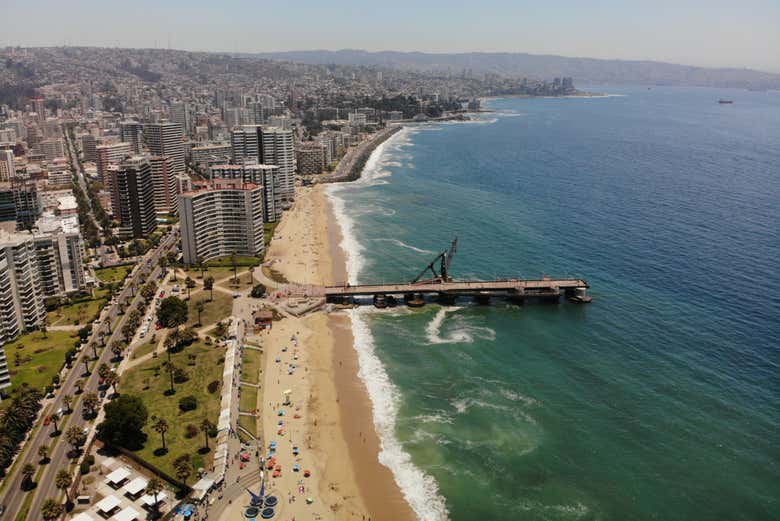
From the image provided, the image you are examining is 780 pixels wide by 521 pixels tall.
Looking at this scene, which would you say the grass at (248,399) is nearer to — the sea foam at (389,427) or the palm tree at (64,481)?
the sea foam at (389,427)

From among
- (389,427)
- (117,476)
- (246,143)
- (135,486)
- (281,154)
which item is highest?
(246,143)

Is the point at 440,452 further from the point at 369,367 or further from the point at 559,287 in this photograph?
the point at 559,287

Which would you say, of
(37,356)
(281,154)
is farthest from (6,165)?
(37,356)

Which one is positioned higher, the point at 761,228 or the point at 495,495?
the point at 761,228

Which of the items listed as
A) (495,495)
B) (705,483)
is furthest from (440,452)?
(705,483)

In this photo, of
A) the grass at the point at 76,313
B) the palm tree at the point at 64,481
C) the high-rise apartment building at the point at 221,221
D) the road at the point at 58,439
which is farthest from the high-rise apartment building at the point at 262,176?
the palm tree at the point at 64,481

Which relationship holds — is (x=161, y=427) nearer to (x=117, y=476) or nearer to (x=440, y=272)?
(x=117, y=476)
